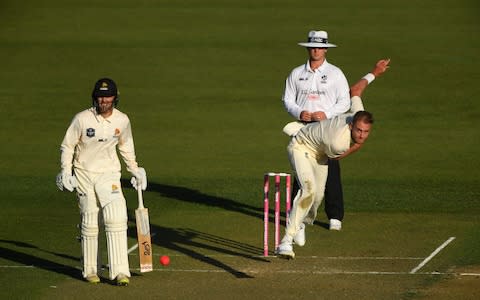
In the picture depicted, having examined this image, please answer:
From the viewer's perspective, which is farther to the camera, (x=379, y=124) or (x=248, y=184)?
(x=379, y=124)

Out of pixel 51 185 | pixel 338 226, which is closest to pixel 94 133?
pixel 338 226

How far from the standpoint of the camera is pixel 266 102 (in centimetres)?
2688

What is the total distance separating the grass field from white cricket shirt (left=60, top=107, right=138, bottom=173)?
3.95 ft

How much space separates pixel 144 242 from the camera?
43.8 ft

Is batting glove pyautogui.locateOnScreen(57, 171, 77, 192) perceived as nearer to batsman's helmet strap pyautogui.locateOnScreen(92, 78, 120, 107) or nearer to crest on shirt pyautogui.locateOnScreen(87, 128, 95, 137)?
crest on shirt pyautogui.locateOnScreen(87, 128, 95, 137)

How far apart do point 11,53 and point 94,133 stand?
1882 centimetres

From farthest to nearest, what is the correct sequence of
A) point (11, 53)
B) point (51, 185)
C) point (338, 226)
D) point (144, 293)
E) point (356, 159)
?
point (11, 53), point (356, 159), point (51, 185), point (338, 226), point (144, 293)

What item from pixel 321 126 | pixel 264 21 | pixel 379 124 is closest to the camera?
pixel 321 126

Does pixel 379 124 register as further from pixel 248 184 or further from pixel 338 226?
pixel 338 226

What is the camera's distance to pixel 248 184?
1944 cm

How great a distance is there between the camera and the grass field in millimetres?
13773

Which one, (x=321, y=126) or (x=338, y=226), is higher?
(x=321, y=126)

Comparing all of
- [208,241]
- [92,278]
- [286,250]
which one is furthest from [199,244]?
[92,278]

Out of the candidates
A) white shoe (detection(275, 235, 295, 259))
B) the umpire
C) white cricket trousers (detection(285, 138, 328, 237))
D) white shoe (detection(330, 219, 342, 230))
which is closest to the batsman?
white shoe (detection(275, 235, 295, 259))
